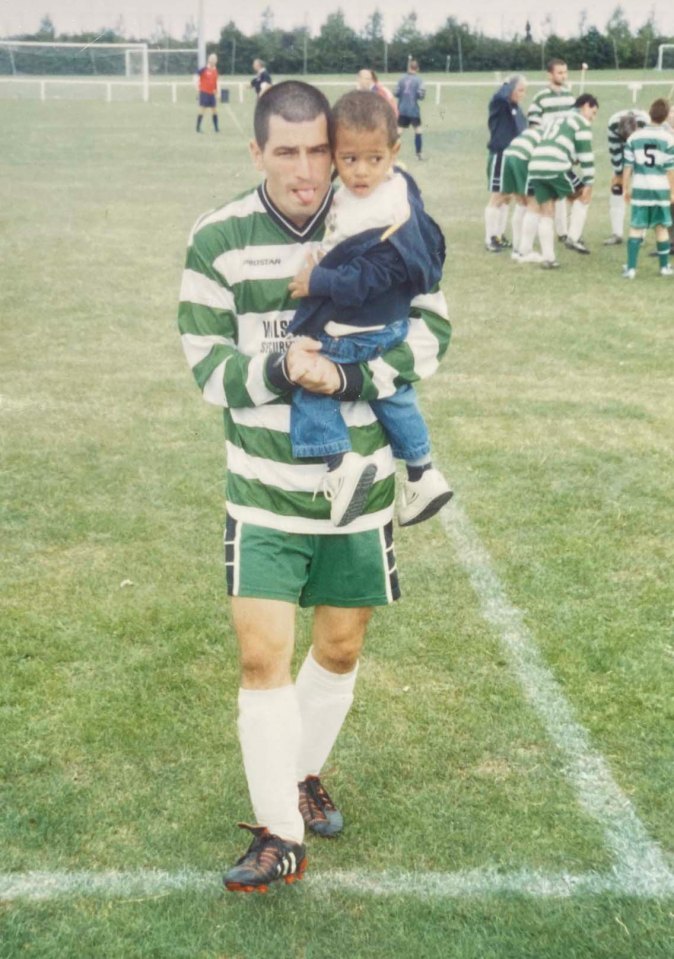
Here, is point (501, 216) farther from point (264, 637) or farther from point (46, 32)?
point (46, 32)

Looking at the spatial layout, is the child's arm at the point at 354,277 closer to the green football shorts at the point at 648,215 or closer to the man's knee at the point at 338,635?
the man's knee at the point at 338,635

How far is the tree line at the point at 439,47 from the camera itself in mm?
42312

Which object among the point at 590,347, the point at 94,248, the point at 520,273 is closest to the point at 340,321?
the point at 590,347

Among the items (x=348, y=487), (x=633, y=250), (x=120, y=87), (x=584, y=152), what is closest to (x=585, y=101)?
(x=584, y=152)

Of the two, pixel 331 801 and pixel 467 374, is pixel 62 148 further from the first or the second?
pixel 331 801

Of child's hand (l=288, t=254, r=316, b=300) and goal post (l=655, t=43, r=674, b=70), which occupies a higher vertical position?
goal post (l=655, t=43, r=674, b=70)

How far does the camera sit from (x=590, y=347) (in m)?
11.0

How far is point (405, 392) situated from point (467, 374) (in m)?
Result: 6.50

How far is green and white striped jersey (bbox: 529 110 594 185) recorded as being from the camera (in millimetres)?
14828

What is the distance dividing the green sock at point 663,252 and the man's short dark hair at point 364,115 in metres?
12.2

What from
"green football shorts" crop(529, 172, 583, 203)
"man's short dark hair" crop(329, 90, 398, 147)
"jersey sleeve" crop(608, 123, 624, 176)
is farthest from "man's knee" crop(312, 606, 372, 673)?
"jersey sleeve" crop(608, 123, 624, 176)

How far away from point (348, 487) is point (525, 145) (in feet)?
42.2

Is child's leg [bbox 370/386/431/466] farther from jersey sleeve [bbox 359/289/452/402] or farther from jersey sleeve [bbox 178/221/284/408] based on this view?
jersey sleeve [bbox 178/221/284/408]

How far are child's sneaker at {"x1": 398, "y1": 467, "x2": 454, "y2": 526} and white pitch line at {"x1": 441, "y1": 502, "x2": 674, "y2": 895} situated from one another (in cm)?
108
